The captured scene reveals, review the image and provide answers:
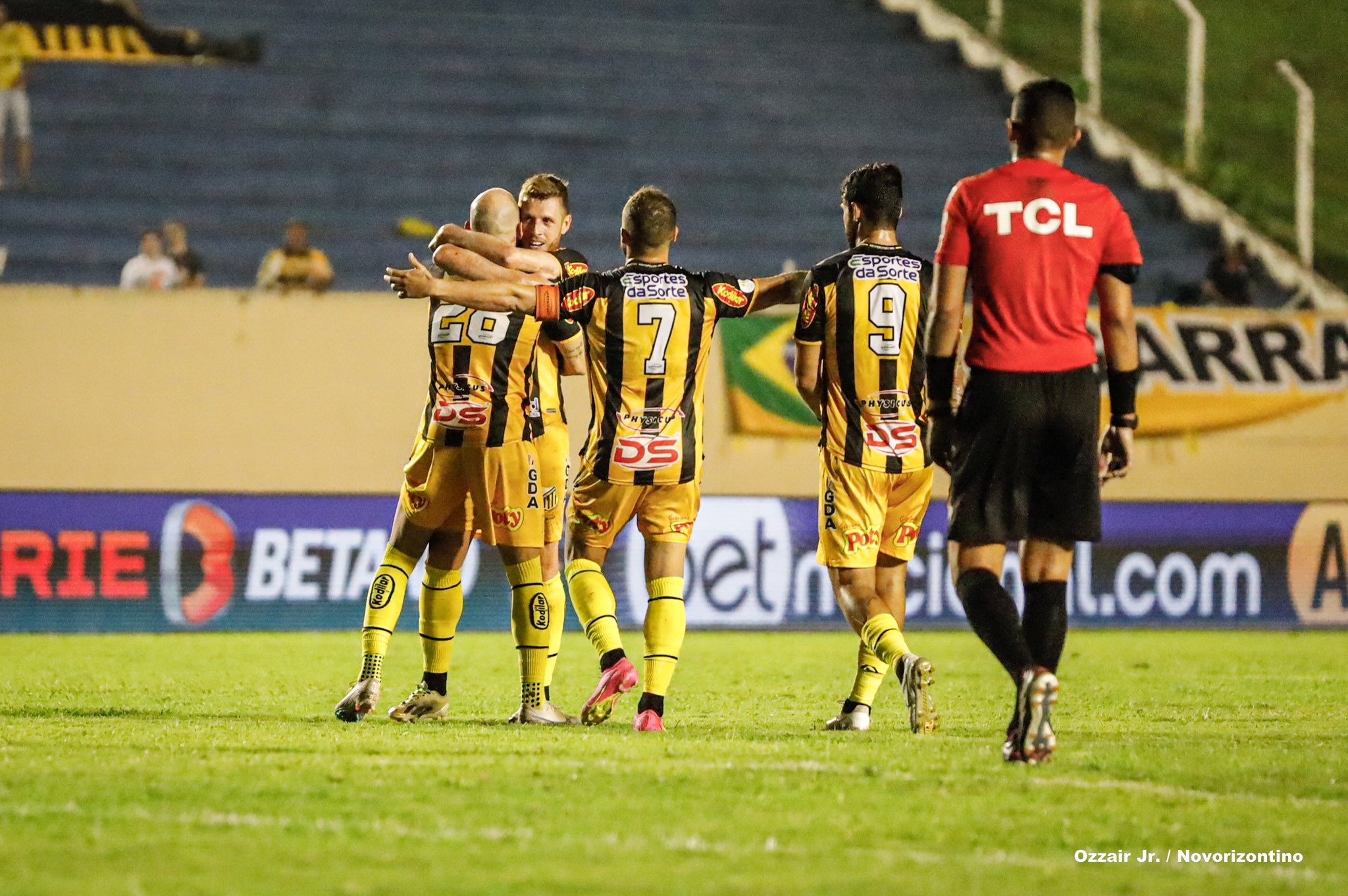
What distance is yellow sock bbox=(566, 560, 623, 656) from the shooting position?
23.5ft

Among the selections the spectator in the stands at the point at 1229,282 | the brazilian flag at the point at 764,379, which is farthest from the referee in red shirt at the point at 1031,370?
the spectator in the stands at the point at 1229,282

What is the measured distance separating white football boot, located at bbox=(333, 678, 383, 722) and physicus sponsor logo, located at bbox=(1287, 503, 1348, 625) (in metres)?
9.73

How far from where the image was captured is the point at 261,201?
18.6 m

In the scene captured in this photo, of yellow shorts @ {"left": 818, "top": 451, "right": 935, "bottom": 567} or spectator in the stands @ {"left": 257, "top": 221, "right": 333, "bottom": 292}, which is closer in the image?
yellow shorts @ {"left": 818, "top": 451, "right": 935, "bottom": 567}

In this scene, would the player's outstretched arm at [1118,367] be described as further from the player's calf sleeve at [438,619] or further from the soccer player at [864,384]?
the player's calf sleeve at [438,619]

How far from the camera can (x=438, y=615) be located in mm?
7602

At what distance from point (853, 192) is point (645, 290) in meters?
0.85

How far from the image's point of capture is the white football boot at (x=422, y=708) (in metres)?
7.25

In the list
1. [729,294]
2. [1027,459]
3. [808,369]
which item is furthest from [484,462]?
[1027,459]

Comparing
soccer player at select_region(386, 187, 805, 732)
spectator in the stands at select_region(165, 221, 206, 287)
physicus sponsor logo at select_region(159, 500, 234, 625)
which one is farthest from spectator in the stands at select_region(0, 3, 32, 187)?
soccer player at select_region(386, 187, 805, 732)

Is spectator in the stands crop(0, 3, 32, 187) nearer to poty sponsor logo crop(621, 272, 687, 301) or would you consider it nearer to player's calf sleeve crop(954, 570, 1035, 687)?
poty sponsor logo crop(621, 272, 687, 301)

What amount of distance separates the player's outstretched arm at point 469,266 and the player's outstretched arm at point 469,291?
102 millimetres

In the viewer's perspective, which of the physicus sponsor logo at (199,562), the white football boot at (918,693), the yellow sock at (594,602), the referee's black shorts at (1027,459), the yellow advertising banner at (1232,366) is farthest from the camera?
the yellow advertising banner at (1232,366)

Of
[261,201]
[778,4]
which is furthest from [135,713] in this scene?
[778,4]
